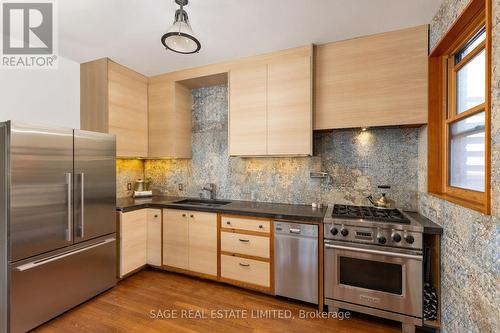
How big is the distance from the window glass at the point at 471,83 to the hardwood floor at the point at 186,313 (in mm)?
1821

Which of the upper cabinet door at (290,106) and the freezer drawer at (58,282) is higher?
the upper cabinet door at (290,106)

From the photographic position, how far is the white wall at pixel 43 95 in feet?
7.46

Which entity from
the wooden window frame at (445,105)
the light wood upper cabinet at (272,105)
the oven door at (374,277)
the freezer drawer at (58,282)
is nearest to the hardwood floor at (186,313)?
the freezer drawer at (58,282)

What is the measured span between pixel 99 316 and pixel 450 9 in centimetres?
366

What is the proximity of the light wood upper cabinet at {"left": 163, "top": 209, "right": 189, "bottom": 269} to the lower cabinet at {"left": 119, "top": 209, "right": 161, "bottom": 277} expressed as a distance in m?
0.10

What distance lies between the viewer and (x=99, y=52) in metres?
2.56

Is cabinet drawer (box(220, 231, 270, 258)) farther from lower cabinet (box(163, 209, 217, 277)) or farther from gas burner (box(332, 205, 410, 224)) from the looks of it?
gas burner (box(332, 205, 410, 224))

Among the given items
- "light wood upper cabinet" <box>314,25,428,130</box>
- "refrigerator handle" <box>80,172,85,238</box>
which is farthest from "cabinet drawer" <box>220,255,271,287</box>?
"light wood upper cabinet" <box>314,25,428,130</box>

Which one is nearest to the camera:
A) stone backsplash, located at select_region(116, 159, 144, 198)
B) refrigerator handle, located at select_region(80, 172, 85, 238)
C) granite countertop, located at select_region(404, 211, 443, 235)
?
granite countertop, located at select_region(404, 211, 443, 235)

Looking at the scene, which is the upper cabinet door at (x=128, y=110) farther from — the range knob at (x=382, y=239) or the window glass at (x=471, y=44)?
the window glass at (x=471, y=44)

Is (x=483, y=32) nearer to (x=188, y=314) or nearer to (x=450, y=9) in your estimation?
(x=450, y=9)

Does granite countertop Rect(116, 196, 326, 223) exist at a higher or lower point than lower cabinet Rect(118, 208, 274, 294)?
higher

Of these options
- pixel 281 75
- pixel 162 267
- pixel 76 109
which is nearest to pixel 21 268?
pixel 162 267

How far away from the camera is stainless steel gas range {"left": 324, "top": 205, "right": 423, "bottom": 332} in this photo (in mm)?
1819
